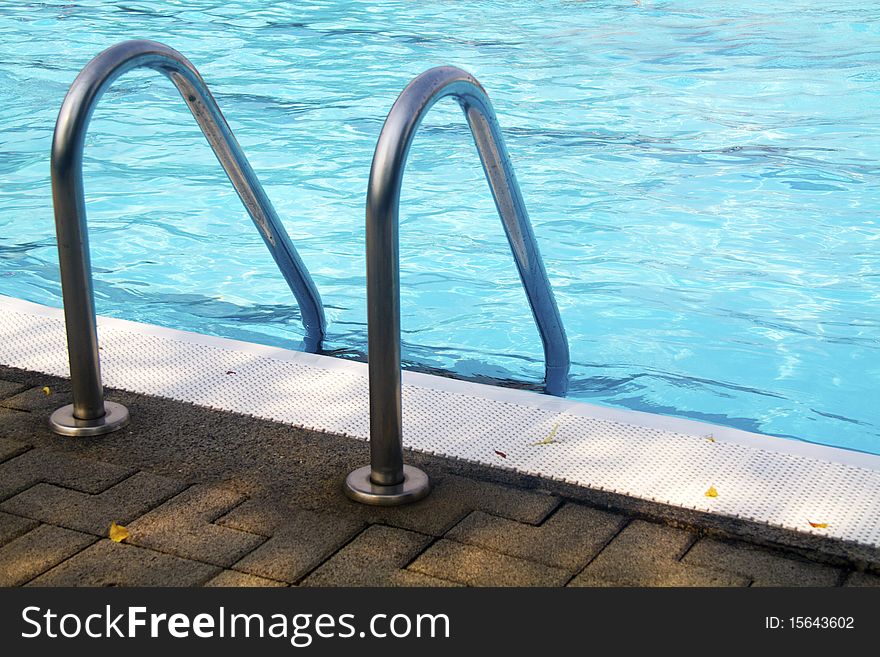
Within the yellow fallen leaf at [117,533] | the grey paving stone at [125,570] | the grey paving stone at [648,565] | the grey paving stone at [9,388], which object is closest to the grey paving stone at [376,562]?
the grey paving stone at [125,570]

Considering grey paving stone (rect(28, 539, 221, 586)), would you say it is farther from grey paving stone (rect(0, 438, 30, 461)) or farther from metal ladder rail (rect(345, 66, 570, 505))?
grey paving stone (rect(0, 438, 30, 461))

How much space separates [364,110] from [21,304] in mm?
5779

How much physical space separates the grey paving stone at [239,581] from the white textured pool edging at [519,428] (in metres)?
0.71

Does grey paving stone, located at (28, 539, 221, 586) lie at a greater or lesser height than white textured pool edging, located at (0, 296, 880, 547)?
lesser

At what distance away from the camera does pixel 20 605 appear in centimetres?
213

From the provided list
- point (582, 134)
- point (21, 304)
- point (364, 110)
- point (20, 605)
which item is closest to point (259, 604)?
point (20, 605)

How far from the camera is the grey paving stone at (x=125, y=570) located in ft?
7.29

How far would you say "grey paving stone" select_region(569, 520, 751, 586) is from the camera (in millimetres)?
2221

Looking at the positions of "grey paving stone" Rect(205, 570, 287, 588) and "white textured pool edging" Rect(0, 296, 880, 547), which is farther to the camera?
"white textured pool edging" Rect(0, 296, 880, 547)

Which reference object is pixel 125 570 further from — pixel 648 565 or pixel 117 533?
pixel 648 565

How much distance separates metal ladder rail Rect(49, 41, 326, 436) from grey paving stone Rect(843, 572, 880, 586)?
6.20 ft

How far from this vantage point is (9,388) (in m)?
3.19

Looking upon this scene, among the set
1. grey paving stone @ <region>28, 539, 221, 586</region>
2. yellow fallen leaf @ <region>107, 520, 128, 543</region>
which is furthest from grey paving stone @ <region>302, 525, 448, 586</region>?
yellow fallen leaf @ <region>107, 520, 128, 543</region>

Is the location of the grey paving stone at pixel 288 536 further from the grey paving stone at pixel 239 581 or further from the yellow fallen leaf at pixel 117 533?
the yellow fallen leaf at pixel 117 533
